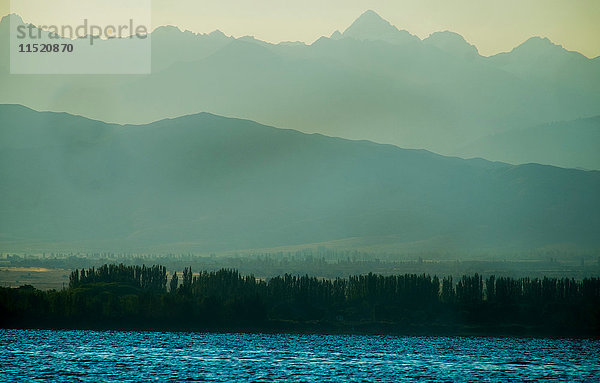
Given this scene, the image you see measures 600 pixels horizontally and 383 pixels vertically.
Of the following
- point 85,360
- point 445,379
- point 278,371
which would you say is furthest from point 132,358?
point 445,379

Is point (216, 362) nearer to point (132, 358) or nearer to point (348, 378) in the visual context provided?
point (132, 358)

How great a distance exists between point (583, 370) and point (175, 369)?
87.6m

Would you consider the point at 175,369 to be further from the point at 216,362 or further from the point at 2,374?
the point at 2,374

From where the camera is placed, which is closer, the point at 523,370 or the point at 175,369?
the point at 175,369

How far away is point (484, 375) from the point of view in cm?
18088

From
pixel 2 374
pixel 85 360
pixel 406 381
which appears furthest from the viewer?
pixel 85 360

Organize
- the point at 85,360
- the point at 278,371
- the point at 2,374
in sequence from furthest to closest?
the point at 85,360 < the point at 278,371 < the point at 2,374

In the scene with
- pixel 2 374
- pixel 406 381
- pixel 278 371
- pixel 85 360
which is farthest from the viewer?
pixel 85 360

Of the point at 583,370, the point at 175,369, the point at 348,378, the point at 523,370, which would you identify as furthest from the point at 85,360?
the point at 583,370

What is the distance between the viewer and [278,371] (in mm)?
175625

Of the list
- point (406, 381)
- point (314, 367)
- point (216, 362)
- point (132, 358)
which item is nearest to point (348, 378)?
point (406, 381)

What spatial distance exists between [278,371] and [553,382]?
52361mm

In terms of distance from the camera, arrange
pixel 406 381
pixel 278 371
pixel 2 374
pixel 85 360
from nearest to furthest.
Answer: pixel 2 374, pixel 406 381, pixel 278 371, pixel 85 360

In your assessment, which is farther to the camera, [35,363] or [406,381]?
[35,363]
